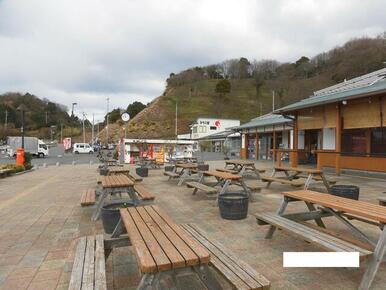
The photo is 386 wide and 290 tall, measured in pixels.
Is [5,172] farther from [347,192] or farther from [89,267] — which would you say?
[347,192]

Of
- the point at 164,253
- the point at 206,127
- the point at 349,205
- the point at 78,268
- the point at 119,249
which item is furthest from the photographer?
the point at 206,127

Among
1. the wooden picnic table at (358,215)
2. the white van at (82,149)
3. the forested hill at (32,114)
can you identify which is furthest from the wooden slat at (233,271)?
the forested hill at (32,114)

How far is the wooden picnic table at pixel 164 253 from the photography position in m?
2.16

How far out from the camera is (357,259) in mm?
2859

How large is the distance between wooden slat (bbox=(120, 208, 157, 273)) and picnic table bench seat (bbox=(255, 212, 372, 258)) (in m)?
1.82

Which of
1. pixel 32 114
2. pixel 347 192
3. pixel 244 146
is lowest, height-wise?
pixel 347 192

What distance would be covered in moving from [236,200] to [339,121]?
9.44 m

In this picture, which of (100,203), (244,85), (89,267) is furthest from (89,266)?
(244,85)

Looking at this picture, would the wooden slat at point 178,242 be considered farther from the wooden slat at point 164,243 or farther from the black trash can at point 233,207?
the black trash can at point 233,207

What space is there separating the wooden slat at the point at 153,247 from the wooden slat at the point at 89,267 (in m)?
0.49

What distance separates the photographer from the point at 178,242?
2.58 metres

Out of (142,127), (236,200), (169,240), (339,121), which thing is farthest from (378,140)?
(142,127)

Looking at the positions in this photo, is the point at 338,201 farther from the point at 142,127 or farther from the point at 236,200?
the point at 142,127

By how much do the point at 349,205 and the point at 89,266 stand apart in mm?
2848
